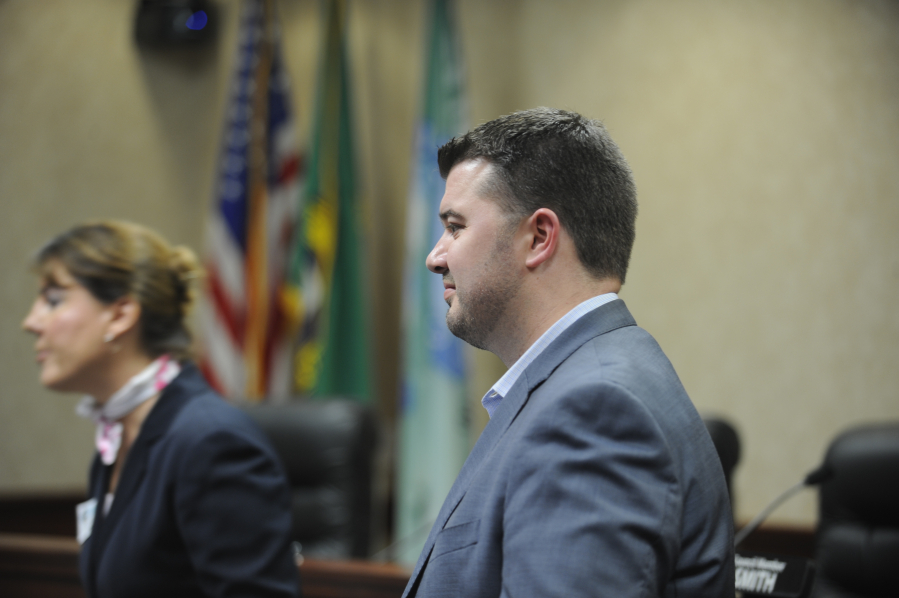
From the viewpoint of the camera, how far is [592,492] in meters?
0.88

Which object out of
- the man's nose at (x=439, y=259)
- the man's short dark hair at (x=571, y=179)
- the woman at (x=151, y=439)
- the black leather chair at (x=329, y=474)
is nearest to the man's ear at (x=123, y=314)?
the woman at (x=151, y=439)

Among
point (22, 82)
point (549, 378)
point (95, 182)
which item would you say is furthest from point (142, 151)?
point (549, 378)

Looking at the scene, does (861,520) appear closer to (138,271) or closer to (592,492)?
(592,492)

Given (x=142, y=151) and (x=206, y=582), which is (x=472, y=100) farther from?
(x=206, y=582)

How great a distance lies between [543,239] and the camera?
117cm

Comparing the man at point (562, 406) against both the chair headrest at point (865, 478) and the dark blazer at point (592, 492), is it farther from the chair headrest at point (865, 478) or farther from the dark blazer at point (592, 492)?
the chair headrest at point (865, 478)

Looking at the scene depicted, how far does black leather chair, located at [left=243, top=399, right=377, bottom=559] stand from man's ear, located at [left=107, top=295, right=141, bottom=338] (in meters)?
0.79

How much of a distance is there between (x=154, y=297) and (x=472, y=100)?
7.98 ft

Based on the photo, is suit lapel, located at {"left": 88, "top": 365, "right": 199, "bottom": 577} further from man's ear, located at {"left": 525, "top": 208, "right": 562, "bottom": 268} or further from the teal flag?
the teal flag

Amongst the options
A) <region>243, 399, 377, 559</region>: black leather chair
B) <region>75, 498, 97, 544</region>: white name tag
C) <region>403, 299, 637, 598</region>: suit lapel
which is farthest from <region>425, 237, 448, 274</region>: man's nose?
<region>243, 399, 377, 559</region>: black leather chair

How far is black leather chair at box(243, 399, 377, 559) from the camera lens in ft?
8.59

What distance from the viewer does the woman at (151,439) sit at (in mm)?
1729

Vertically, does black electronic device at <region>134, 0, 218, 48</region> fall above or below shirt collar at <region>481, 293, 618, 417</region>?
above

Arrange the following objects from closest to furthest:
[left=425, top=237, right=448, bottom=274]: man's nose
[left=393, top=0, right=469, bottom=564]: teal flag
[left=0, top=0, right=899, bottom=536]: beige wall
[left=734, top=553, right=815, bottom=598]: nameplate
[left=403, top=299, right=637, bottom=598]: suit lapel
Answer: [left=403, top=299, right=637, bottom=598]: suit lapel < [left=425, top=237, right=448, bottom=274]: man's nose < [left=734, top=553, right=815, bottom=598]: nameplate < [left=0, top=0, right=899, bottom=536]: beige wall < [left=393, top=0, right=469, bottom=564]: teal flag
